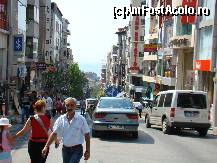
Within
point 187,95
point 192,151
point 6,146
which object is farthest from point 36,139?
point 187,95

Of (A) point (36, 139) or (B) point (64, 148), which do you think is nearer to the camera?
(B) point (64, 148)

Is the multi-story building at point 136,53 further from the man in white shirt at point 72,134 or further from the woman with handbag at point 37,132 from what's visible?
the man in white shirt at point 72,134

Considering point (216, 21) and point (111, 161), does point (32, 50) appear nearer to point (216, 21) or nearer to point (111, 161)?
point (216, 21)

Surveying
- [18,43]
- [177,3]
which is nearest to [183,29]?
[177,3]

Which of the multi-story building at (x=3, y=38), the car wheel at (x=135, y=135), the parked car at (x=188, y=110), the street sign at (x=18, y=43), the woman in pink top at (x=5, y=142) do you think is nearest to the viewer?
the woman in pink top at (x=5, y=142)

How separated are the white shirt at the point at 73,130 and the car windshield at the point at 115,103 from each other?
10538 mm

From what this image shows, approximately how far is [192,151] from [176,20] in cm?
3421

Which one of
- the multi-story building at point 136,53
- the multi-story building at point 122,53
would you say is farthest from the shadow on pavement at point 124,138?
the multi-story building at point 122,53

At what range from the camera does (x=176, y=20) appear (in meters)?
49.6

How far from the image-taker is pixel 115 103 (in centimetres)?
1973

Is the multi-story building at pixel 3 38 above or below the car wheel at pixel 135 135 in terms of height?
above

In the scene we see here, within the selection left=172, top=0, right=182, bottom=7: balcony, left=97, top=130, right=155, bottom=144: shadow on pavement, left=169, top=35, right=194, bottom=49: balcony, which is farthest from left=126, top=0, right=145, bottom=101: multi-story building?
left=97, top=130, right=155, bottom=144: shadow on pavement

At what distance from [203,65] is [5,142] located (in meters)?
29.0

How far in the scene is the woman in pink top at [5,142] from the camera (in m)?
8.85
